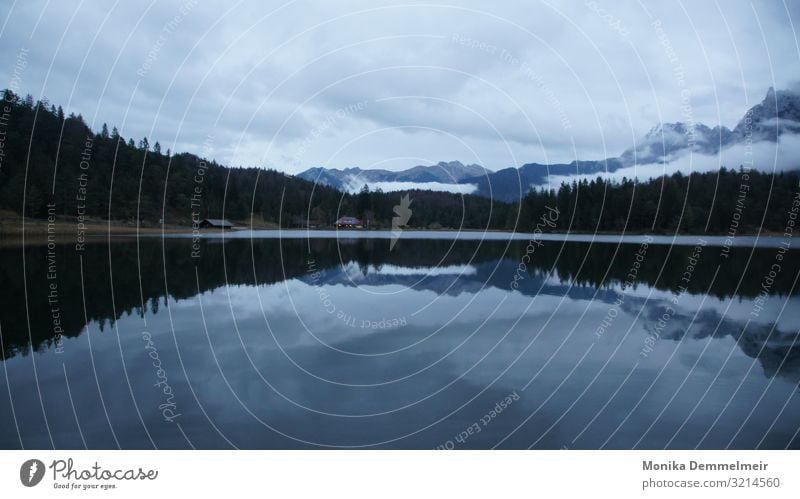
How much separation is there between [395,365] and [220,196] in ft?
391

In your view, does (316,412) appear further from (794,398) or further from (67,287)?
(67,287)

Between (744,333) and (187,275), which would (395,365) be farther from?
(187,275)

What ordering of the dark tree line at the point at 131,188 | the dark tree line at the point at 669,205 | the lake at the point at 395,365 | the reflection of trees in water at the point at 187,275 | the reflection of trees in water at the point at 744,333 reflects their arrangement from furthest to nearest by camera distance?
1. the dark tree line at the point at 669,205
2. the dark tree line at the point at 131,188
3. the reflection of trees in water at the point at 187,275
4. the reflection of trees in water at the point at 744,333
5. the lake at the point at 395,365

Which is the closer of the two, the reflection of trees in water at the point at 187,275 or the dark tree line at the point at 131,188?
the reflection of trees in water at the point at 187,275

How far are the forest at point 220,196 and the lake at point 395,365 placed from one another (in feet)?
175

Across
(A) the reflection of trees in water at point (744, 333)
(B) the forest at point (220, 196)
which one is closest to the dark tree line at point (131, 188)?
(B) the forest at point (220, 196)

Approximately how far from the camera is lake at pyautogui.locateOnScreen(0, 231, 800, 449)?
922cm

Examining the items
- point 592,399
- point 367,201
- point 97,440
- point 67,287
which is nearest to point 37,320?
point 67,287

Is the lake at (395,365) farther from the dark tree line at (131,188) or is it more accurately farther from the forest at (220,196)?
the forest at (220,196)

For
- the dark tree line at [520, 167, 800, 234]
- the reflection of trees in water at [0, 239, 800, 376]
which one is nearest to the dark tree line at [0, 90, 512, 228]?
the reflection of trees in water at [0, 239, 800, 376]

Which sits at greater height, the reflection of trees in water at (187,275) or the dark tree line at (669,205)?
the dark tree line at (669,205)

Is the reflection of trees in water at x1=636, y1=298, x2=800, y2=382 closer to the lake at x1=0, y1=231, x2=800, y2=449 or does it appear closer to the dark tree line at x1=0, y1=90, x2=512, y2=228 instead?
the lake at x1=0, y1=231, x2=800, y2=449

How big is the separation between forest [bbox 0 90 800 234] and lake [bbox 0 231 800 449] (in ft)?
175

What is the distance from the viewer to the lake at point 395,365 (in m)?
9.22
